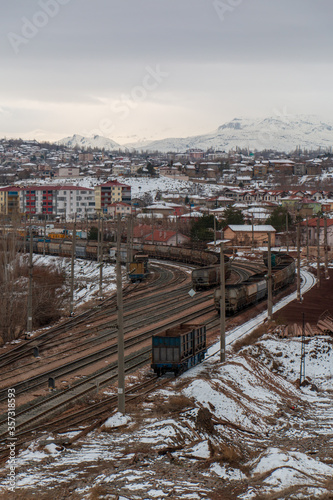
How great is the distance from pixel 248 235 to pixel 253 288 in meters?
53.3

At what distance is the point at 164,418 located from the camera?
768 inches

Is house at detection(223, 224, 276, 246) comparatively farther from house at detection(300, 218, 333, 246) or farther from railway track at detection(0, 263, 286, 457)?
railway track at detection(0, 263, 286, 457)

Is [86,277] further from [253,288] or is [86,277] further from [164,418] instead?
[164,418]

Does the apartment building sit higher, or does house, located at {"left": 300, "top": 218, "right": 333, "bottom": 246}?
the apartment building

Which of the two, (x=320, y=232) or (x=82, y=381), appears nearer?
(x=82, y=381)

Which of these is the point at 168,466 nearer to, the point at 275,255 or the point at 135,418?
the point at 135,418

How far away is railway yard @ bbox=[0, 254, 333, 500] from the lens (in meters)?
15.0

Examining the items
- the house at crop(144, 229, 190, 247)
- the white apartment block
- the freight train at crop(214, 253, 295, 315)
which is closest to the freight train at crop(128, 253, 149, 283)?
the freight train at crop(214, 253, 295, 315)

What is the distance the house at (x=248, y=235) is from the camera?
308 ft

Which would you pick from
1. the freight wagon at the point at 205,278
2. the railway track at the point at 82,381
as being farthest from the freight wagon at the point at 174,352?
the freight wagon at the point at 205,278

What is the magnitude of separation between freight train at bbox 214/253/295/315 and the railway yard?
1.89 metres

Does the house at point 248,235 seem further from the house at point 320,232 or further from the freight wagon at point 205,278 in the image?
the freight wagon at point 205,278

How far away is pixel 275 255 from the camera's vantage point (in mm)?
61500

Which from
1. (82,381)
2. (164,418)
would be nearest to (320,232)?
(82,381)
